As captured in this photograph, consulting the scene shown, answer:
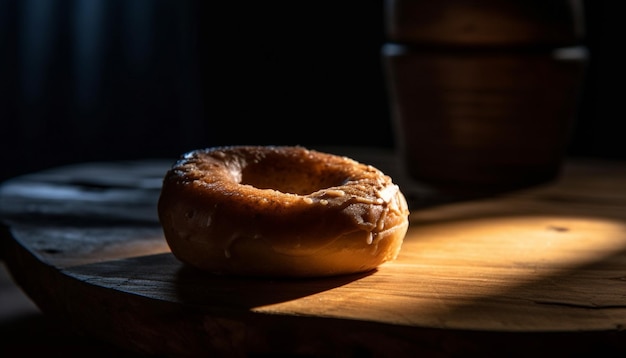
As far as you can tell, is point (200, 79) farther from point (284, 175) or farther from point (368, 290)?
point (368, 290)

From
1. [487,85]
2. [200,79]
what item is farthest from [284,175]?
[200,79]

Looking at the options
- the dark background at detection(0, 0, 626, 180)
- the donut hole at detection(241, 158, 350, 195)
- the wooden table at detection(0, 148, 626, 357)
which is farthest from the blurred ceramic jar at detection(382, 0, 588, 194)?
the dark background at detection(0, 0, 626, 180)

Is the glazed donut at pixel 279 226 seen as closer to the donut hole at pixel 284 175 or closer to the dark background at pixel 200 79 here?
the donut hole at pixel 284 175

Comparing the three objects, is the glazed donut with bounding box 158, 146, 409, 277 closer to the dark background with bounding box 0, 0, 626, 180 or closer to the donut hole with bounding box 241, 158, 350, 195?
the donut hole with bounding box 241, 158, 350, 195

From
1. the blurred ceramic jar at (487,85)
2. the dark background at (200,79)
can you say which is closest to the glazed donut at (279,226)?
the blurred ceramic jar at (487,85)

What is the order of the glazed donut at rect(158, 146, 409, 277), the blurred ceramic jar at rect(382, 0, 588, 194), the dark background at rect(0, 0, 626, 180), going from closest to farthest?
the glazed donut at rect(158, 146, 409, 277) → the blurred ceramic jar at rect(382, 0, 588, 194) → the dark background at rect(0, 0, 626, 180)

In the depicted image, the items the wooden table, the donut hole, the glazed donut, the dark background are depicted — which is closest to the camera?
the wooden table

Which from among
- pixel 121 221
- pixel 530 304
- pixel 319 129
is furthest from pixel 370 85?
pixel 530 304
